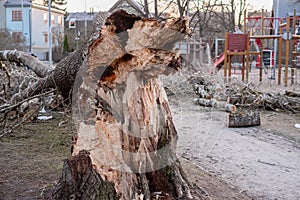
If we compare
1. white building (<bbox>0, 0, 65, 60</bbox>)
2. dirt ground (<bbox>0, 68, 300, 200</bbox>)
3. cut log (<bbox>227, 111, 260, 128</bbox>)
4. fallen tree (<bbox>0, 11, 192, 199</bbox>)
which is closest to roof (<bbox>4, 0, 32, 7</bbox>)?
white building (<bbox>0, 0, 65, 60</bbox>)

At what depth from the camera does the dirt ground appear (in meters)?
3.96

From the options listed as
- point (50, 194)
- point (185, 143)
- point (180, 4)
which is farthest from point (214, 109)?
point (180, 4)

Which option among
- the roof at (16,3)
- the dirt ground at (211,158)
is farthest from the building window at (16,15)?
the dirt ground at (211,158)

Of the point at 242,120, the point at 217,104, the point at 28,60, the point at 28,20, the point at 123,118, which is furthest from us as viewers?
the point at 28,20

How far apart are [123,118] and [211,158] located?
2359mm

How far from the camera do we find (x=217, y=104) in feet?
30.1

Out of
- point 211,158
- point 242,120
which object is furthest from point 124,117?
point 242,120

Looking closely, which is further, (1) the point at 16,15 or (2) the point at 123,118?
(1) the point at 16,15

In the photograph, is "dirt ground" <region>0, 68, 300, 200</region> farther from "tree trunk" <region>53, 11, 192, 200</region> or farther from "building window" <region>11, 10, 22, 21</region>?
"building window" <region>11, 10, 22, 21</region>

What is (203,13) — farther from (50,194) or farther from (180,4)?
(50,194)

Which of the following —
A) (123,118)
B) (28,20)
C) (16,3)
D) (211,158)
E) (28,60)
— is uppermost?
(16,3)

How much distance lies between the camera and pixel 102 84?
10.3 feet

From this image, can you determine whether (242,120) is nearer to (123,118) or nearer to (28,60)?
(28,60)

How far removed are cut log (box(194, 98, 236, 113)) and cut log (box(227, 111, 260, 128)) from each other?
66 centimetres
